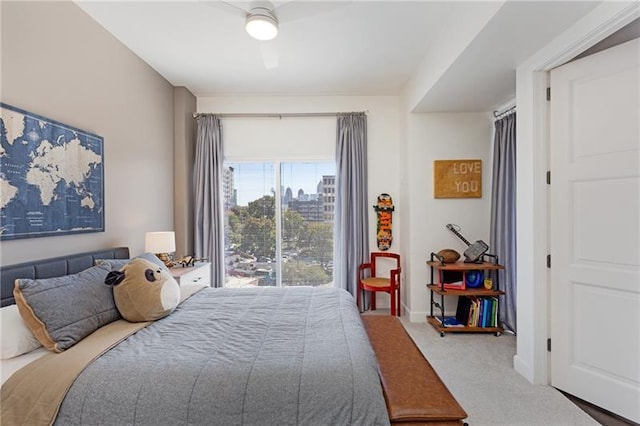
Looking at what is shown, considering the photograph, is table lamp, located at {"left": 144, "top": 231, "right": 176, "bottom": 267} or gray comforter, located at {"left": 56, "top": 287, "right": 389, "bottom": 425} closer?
gray comforter, located at {"left": 56, "top": 287, "right": 389, "bottom": 425}

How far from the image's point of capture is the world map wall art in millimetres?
1905

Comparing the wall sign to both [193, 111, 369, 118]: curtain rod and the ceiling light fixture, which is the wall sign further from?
the ceiling light fixture

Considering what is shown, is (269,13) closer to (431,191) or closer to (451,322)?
(431,191)

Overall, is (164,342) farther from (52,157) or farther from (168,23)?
(168,23)

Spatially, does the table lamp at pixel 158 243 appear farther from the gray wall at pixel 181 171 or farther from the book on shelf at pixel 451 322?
the book on shelf at pixel 451 322

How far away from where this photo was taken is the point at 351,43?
9.75ft

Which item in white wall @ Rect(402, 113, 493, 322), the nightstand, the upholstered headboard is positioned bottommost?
the nightstand

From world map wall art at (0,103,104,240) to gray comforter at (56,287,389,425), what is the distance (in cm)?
112

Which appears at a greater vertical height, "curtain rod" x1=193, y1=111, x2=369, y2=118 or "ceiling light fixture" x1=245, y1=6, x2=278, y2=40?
"curtain rod" x1=193, y1=111, x2=369, y2=118

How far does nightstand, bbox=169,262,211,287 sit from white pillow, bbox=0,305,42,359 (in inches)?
51.2

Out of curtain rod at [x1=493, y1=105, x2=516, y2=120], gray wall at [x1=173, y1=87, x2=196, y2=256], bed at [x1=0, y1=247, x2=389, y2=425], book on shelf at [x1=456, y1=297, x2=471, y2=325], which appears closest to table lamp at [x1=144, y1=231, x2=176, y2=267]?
gray wall at [x1=173, y1=87, x2=196, y2=256]

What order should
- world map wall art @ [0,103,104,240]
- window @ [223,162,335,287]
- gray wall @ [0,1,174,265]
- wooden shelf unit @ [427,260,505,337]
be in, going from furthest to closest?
window @ [223,162,335,287] < wooden shelf unit @ [427,260,505,337] < gray wall @ [0,1,174,265] < world map wall art @ [0,103,104,240]

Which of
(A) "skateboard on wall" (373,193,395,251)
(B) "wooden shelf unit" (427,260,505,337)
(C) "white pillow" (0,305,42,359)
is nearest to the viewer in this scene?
(C) "white pillow" (0,305,42,359)

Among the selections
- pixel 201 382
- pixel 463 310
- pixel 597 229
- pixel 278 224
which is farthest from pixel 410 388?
pixel 278 224
